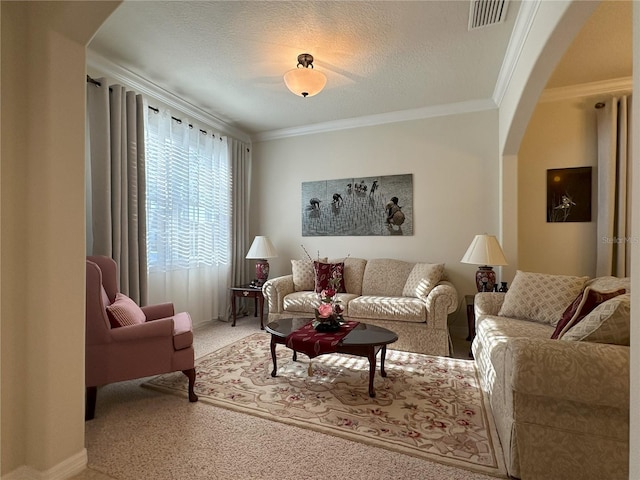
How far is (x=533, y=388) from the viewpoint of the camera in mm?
1576

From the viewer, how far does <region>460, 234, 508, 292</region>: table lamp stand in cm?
347

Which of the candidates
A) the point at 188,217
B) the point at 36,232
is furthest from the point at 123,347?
the point at 188,217

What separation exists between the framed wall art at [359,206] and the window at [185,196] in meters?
1.24

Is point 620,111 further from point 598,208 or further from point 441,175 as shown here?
point 441,175

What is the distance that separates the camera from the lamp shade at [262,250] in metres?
4.74

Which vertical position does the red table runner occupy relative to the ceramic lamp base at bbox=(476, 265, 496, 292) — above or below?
below

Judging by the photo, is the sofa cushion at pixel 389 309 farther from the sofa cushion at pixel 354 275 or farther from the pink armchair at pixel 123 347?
the pink armchair at pixel 123 347

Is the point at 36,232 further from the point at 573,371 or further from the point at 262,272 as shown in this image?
the point at 262,272

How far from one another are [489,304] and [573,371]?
169 cm

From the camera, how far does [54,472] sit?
1635 millimetres

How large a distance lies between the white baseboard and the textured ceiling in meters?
2.89

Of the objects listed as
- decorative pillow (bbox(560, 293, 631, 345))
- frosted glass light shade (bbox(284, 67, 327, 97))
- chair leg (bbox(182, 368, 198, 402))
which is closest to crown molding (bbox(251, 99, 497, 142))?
frosted glass light shade (bbox(284, 67, 327, 97))

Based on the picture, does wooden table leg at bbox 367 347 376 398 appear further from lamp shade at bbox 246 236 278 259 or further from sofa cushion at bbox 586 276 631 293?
lamp shade at bbox 246 236 278 259

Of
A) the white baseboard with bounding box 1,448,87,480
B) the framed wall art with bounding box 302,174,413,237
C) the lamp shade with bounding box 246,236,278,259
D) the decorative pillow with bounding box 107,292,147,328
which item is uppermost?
the framed wall art with bounding box 302,174,413,237
